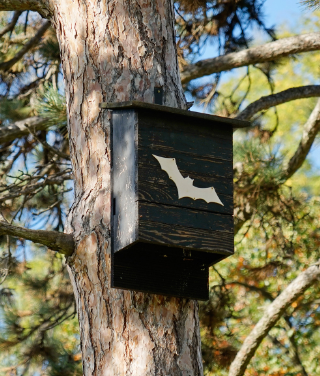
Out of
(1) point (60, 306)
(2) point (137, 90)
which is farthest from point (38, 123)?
(2) point (137, 90)

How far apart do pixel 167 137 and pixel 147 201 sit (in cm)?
23

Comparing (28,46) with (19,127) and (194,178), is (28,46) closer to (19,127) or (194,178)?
(19,127)

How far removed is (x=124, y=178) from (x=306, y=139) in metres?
2.57

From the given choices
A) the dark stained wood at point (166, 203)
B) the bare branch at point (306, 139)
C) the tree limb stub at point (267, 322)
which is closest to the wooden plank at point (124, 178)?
the dark stained wood at point (166, 203)

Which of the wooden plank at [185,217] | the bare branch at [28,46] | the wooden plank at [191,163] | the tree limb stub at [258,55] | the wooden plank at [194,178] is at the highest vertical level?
the bare branch at [28,46]

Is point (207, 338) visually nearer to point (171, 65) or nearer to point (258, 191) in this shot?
point (258, 191)

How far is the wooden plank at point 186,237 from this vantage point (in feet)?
6.44

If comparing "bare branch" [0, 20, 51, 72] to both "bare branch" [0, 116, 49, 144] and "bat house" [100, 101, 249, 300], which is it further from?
"bat house" [100, 101, 249, 300]

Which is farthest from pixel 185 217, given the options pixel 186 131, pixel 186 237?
pixel 186 131

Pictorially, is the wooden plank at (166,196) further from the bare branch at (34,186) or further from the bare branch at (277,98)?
the bare branch at (277,98)

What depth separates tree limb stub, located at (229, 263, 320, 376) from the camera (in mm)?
3695

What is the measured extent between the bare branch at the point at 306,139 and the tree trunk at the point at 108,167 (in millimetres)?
2051

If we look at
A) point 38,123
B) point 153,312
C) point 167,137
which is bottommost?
point 153,312

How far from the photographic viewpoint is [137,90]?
7.57ft
